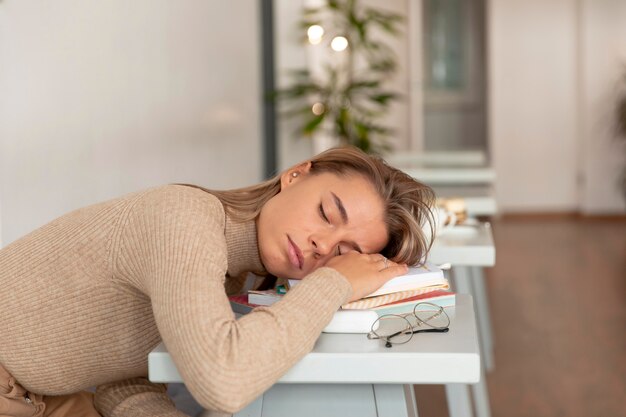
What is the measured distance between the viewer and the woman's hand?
1.43 m

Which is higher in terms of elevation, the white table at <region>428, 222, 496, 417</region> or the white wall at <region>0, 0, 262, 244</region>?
the white wall at <region>0, 0, 262, 244</region>

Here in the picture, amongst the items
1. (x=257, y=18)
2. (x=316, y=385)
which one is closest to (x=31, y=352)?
(x=316, y=385)

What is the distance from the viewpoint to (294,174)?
1663mm

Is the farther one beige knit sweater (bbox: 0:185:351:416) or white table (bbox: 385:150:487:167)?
white table (bbox: 385:150:487:167)

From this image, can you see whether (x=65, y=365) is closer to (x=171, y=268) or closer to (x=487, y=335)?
(x=171, y=268)

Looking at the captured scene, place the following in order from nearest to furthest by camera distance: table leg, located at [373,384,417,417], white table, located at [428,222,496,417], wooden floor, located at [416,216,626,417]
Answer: table leg, located at [373,384,417,417] → white table, located at [428,222,496,417] → wooden floor, located at [416,216,626,417]

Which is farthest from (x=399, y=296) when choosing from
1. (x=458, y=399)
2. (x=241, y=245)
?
(x=458, y=399)

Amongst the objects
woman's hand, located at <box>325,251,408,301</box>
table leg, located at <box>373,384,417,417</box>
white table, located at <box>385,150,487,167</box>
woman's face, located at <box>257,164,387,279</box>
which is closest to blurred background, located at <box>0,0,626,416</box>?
white table, located at <box>385,150,487,167</box>

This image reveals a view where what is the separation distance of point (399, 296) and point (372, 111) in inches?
167

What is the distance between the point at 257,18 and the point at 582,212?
4.98m

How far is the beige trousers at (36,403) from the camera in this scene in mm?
1471

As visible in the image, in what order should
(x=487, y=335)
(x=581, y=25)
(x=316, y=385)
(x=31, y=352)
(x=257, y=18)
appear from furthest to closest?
(x=581, y=25), (x=257, y=18), (x=487, y=335), (x=31, y=352), (x=316, y=385)

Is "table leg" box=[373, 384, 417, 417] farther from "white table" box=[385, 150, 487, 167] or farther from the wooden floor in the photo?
"white table" box=[385, 150, 487, 167]

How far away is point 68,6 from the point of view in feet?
7.64
